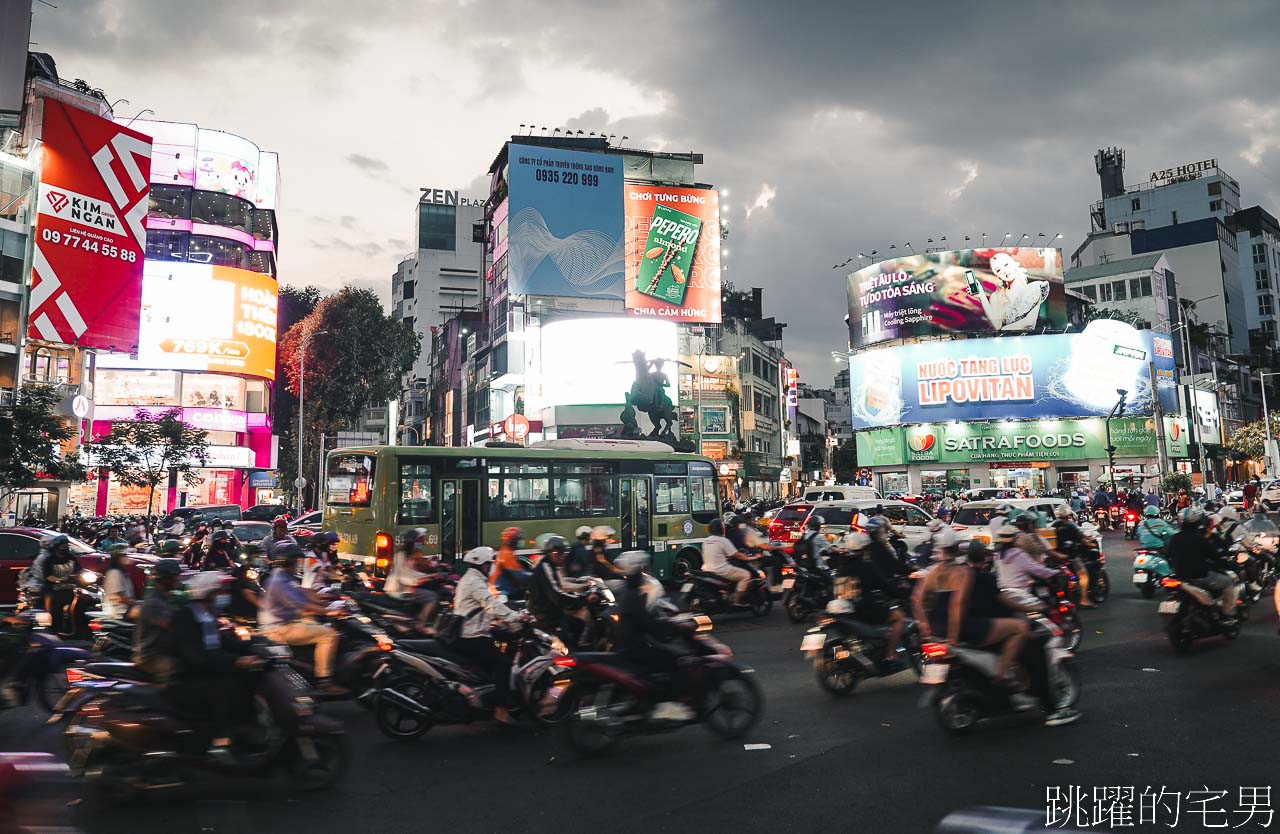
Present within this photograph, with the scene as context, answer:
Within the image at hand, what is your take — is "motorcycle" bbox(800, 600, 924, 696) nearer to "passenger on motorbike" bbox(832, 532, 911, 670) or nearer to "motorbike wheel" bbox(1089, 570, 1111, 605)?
"passenger on motorbike" bbox(832, 532, 911, 670)

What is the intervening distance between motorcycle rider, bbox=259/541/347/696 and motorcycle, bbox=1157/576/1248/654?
9.40m

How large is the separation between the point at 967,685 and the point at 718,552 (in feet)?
24.0

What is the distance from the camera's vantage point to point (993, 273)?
6144 cm

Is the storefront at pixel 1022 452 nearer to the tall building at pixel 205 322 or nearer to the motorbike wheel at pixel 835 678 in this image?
the tall building at pixel 205 322

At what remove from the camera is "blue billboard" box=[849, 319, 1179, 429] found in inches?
2370

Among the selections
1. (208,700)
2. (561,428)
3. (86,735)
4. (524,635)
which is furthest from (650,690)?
(561,428)

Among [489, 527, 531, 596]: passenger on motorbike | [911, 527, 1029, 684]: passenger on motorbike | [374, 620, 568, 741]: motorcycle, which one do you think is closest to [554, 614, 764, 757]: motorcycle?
[374, 620, 568, 741]: motorcycle

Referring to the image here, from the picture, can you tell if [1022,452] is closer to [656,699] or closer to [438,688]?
[656,699]

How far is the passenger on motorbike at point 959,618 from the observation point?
670 centimetres

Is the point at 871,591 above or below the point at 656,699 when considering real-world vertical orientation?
above

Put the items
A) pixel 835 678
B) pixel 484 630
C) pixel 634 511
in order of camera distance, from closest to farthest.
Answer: pixel 484 630 → pixel 835 678 → pixel 634 511

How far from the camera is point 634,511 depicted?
18906 millimetres

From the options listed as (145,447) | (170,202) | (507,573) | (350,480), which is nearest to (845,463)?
(170,202)

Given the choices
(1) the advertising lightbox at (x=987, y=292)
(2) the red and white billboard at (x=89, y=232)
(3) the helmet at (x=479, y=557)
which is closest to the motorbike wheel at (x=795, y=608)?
(3) the helmet at (x=479, y=557)
